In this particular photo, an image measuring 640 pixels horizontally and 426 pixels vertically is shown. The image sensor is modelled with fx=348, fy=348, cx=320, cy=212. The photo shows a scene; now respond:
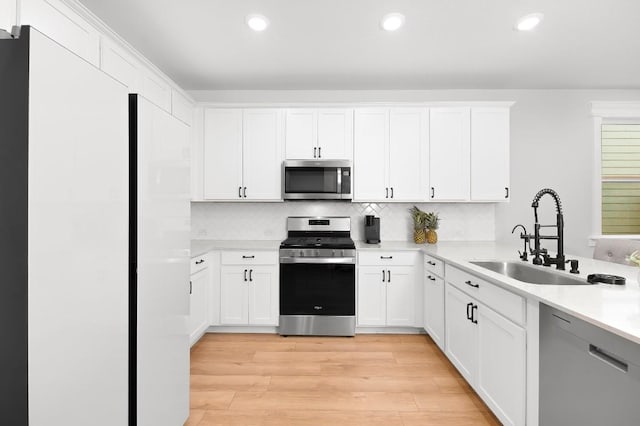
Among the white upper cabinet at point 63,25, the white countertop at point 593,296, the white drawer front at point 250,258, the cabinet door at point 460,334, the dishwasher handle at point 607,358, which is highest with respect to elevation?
the white upper cabinet at point 63,25

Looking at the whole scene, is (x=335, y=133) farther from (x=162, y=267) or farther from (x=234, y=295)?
(x=162, y=267)

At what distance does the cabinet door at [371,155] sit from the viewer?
12.1 feet

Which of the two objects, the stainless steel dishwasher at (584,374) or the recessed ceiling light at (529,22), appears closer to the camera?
the stainless steel dishwasher at (584,374)

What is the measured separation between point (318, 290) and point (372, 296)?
539mm

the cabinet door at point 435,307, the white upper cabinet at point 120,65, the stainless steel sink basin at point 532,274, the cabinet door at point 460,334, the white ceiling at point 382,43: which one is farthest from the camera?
the cabinet door at point 435,307

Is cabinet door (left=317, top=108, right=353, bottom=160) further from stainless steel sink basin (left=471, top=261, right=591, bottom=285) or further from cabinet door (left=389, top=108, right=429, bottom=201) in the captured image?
stainless steel sink basin (left=471, top=261, right=591, bottom=285)

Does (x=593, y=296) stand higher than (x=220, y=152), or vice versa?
(x=220, y=152)

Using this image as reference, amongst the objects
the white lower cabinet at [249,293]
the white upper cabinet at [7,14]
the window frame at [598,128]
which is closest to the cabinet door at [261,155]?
the white lower cabinet at [249,293]

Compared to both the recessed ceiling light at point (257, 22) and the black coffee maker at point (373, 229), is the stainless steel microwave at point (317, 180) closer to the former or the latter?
the black coffee maker at point (373, 229)

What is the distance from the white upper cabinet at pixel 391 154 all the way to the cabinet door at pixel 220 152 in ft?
4.27

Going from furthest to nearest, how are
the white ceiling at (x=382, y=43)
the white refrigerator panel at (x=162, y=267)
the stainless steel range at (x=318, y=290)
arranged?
1. the stainless steel range at (x=318, y=290)
2. the white ceiling at (x=382, y=43)
3. the white refrigerator panel at (x=162, y=267)

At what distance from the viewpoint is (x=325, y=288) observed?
134 inches

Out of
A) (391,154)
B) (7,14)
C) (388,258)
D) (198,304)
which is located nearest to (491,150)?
(391,154)

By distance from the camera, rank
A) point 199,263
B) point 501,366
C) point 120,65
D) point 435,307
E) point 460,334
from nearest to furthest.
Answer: point 501,366 < point 460,334 < point 120,65 < point 435,307 < point 199,263
